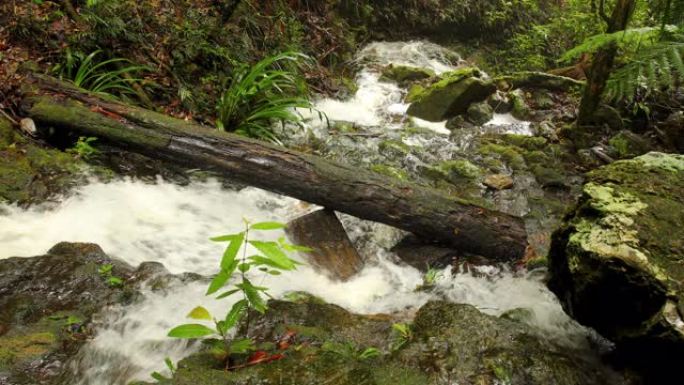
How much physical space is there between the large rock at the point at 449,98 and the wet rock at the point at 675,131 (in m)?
2.66

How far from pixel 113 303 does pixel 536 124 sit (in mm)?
6728

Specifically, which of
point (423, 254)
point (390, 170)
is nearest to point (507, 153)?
point (390, 170)

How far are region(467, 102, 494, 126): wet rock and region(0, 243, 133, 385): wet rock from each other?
585 centimetres

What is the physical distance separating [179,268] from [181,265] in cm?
4

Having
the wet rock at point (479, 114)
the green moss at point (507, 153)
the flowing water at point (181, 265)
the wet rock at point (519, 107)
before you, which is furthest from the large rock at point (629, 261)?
the wet rock at point (519, 107)

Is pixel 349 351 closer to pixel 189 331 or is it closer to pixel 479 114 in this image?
pixel 189 331

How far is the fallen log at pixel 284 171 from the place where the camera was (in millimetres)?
3324

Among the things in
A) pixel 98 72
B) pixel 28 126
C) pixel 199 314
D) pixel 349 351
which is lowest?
pixel 349 351

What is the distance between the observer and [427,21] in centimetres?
995

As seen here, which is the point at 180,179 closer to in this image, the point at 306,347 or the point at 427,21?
the point at 306,347

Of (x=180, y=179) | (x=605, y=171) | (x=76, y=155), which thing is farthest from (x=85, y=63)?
(x=605, y=171)

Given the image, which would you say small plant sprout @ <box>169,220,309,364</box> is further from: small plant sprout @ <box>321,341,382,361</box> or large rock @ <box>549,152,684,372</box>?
large rock @ <box>549,152,684,372</box>

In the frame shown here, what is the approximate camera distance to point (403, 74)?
8336mm

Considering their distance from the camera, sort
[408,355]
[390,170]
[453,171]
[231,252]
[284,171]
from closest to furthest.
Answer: [231,252], [408,355], [284,171], [390,170], [453,171]
